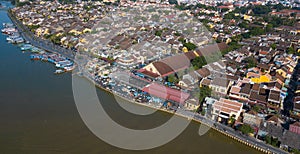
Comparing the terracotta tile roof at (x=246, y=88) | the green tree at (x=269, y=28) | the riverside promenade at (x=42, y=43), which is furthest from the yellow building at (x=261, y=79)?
the green tree at (x=269, y=28)

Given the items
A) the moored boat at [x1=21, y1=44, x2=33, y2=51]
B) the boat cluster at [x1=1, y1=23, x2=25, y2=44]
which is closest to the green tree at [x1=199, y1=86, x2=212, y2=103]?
the moored boat at [x1=21, y1=44, x2=33, y2=51]

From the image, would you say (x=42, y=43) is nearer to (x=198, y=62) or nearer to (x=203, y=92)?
(x=198, y=62)

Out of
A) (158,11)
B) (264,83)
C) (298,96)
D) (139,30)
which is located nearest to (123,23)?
(139,30)

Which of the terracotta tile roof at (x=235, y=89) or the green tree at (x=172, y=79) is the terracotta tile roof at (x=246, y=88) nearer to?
the terracotta tile roof at (x=235, y=89)

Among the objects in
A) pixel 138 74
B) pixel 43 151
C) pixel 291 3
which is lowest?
pixel 43 151

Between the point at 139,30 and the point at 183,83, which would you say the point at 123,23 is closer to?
the point at 139,30

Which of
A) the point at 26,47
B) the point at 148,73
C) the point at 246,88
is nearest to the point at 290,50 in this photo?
the point at 246,88
